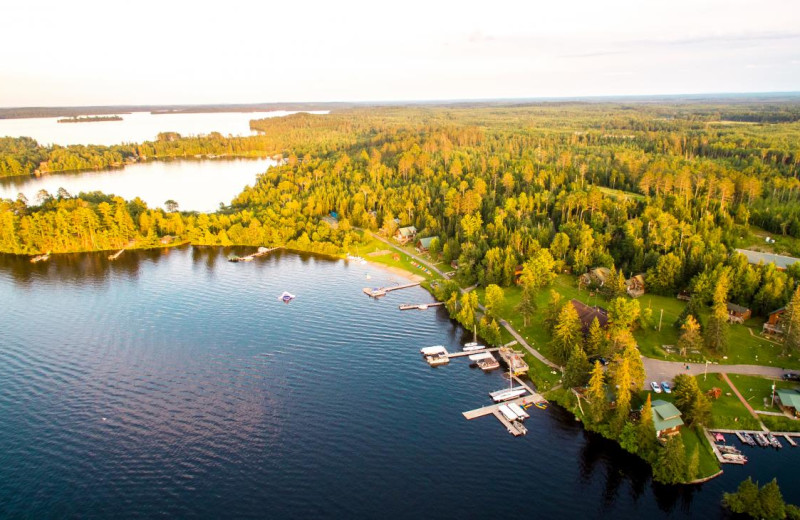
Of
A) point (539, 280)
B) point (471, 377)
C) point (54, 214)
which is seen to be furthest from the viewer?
point (54, 214)

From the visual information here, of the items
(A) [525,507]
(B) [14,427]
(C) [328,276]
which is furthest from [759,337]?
(B) [14,427]

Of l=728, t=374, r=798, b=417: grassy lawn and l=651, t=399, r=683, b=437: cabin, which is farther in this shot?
l=728, t=374, r=798, b=417: grassy lawn

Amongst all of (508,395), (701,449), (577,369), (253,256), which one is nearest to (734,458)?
(701,449)

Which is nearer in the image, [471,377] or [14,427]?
[14,427]

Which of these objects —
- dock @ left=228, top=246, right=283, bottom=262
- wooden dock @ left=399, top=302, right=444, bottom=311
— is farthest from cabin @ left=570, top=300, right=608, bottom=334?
dock @ left=228, top=246, right=283, bottom=262

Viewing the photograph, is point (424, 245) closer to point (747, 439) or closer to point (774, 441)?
point (747, 439)

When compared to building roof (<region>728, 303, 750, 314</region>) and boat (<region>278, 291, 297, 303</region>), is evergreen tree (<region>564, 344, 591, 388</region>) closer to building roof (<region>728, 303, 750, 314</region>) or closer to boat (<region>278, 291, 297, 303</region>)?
building roof (<region>728, 303, 750, 314</region>)

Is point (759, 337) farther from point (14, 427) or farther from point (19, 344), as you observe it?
point (19, 344)
